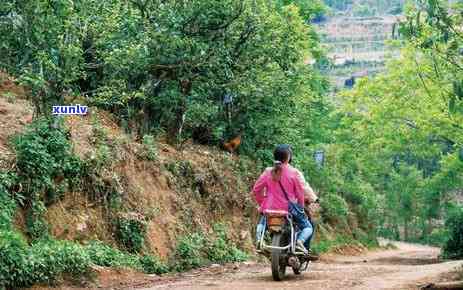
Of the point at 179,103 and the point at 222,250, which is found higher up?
the point at 179,103

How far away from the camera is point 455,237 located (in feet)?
77.2

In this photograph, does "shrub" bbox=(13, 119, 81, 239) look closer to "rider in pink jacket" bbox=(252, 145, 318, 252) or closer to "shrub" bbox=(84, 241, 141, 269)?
"shrub" bbox=(84, 241, 141, 269)

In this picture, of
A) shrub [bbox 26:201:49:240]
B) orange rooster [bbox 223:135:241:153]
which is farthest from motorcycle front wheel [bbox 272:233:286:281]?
orange rooster [bbox 223:135:241:153]

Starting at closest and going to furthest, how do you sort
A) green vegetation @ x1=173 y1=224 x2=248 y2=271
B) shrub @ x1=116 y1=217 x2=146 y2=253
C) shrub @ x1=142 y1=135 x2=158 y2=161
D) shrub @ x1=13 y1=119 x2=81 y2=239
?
1. shrub @ x1=13 y1=119 x2=81 y2=239
2. shrub @ x1=116 y1=217 x2=146 y2=253
3. green vegetation @ x1=173 y1=224 x2=248 y2=271
4. shrub @ x1=142 y1=135 x2=158 y2=161

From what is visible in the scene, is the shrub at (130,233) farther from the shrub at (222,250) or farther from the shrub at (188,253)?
the shrub at (222,250)

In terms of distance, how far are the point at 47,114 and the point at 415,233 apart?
6663cm

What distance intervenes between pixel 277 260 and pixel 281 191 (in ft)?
3.39

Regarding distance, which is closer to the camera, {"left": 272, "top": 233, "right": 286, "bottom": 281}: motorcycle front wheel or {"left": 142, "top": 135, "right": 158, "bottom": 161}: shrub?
{"left": 272, "top": 233, "right": 286, "bottom": 281}: motorcycle front wheel

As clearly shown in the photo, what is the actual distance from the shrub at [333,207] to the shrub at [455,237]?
6.54m

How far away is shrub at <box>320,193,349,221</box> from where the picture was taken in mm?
29969

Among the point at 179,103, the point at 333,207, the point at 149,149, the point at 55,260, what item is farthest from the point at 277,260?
the point at 333,207

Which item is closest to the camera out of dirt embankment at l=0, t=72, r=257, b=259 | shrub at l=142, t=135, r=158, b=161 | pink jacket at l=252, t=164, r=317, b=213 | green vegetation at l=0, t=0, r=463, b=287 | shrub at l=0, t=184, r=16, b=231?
shrub at l=0, t=184, r=16, b=231

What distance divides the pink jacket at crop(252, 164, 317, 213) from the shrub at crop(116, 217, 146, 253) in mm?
3053
